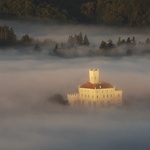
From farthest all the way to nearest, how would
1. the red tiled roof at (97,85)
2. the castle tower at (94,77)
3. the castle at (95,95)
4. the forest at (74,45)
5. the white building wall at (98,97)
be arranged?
the forest at (74,45) → the castle tower at (94,77) → the red tiled roof at (97,85) → the castle at (95,95) → the white building wall at (98,97)

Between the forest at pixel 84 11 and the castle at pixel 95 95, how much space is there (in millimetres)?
16380

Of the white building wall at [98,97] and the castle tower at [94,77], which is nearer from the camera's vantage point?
the white building wall at [98,97]

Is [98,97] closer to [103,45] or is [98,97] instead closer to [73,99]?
[73,99]

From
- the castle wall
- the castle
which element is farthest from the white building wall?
the castle wall

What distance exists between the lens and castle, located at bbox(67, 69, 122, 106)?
144 ft

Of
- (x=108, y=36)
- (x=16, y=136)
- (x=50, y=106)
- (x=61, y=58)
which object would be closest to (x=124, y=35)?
(x=108, y=36)

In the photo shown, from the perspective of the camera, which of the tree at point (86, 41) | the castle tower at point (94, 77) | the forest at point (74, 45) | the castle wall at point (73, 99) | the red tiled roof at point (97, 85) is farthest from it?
the tree at point (86, 41)

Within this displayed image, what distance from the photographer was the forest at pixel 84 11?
62562 mm

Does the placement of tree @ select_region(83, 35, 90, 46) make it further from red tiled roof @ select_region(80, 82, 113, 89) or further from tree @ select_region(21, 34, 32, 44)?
red tiled roof @ select_region(80, 82, 113, 89)

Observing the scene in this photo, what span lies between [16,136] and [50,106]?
5.81 m

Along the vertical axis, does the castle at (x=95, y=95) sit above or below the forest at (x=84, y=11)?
below

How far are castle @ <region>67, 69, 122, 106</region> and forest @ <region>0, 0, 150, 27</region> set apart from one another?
53.7 feet

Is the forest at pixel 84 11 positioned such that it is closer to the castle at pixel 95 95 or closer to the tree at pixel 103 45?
the tree at pixel 103 45

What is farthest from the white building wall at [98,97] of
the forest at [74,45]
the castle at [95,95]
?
the forest at [74,45]
